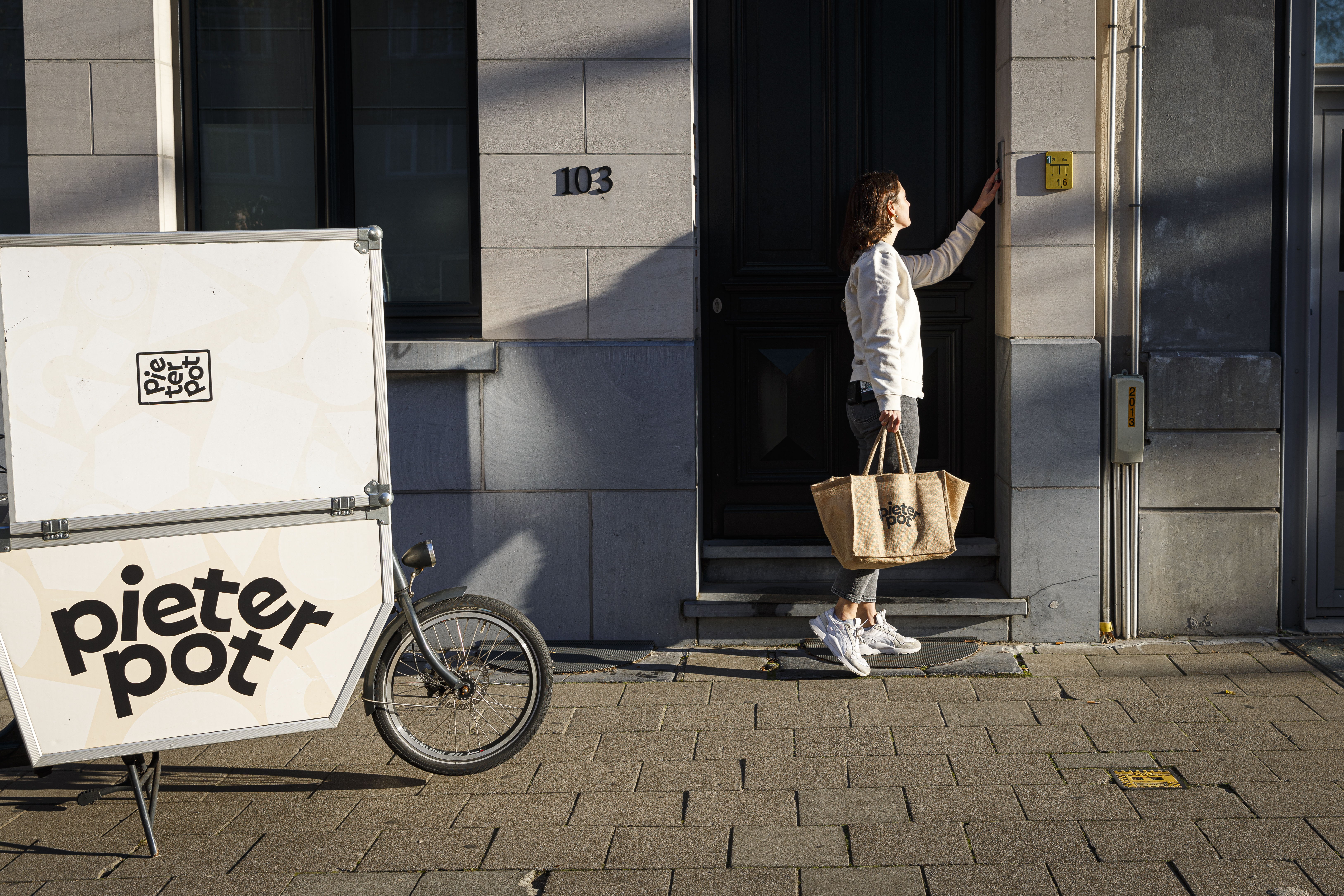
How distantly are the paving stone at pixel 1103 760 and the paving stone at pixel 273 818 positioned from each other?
2.04 m

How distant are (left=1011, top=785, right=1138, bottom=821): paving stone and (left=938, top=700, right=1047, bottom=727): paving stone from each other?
623 millimetres

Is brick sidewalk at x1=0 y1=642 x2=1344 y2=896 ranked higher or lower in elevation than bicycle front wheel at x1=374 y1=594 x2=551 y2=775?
lower

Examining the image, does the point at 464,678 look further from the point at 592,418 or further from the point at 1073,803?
the point at 1073,803

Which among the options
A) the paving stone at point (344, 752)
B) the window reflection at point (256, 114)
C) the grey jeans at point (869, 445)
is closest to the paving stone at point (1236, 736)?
the grey jeans at point (869, 445)

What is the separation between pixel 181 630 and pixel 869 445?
288cm

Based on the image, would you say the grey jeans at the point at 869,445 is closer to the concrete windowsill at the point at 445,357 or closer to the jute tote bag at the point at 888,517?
the jute tote bag at the point at 888,517

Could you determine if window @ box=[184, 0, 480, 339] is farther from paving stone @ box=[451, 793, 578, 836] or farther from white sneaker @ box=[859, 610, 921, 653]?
paving stone @ box=[451, 793, 578, 836]

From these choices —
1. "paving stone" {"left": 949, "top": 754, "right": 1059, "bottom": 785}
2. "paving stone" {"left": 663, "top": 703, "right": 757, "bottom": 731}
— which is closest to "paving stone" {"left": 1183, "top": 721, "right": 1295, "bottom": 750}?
"paving stone" {"left": 949, "top": 754, "right": 1059, "bottom": 785}

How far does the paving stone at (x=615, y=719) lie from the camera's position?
15.5 feet

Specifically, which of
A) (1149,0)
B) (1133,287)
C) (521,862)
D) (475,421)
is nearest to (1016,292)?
(1133,287)

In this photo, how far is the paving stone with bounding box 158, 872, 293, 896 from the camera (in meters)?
3.42

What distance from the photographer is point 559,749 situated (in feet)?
14.8

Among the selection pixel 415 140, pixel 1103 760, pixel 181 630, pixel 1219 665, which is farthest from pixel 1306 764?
pixel 415 140

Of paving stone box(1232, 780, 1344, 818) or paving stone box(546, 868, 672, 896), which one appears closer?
paving stone box(546, 868, 672, 896)
